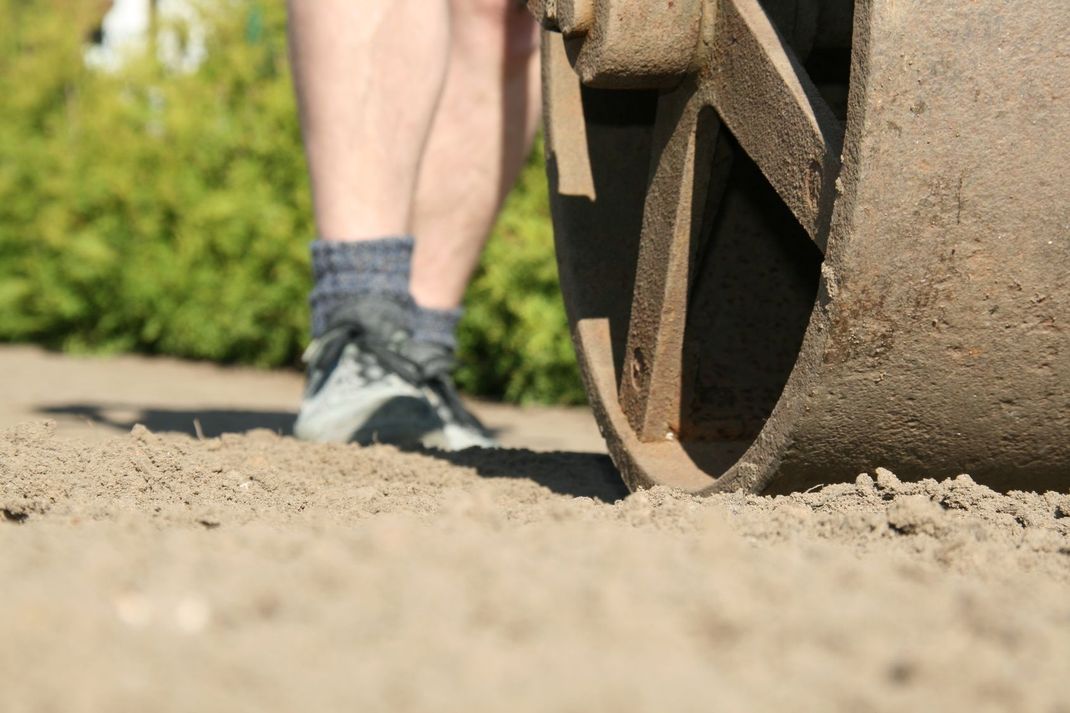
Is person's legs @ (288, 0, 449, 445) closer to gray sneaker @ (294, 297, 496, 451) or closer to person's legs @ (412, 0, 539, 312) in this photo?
gray sneaker @ (294, 297, 496, 451)

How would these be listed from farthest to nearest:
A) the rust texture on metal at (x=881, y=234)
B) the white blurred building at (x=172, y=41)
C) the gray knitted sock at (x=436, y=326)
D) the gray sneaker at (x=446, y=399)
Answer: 1. the white blurred building at (x=172, y=41)
2. the gray knitted sock at (x=436, y=326)
3. the gray sneaker at (x=446, y=399)
4. the rust texture on metal at (x=881, y=234)

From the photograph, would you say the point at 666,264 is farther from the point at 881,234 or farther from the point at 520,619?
the point at 520,619

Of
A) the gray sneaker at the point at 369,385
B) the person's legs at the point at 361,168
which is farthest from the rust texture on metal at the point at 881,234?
the person's legs at the point at 361,168

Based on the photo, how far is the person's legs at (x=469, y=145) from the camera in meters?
3.32

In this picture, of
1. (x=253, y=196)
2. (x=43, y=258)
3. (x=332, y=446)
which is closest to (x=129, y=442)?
(x=332, y=446)

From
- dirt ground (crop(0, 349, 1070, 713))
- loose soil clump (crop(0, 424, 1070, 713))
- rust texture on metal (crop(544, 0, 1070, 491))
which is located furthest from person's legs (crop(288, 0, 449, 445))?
loose soil clump (crop(0, 424, 1070, 713))

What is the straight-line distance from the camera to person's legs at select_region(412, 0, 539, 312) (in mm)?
3320

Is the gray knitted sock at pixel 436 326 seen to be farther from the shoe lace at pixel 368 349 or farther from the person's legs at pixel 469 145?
the shoe lace at pixel 368 349

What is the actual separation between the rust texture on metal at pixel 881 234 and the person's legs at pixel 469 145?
3.77 feet

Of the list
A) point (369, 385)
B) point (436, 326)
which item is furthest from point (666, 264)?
point (436, 326)

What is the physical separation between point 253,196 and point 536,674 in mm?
5089

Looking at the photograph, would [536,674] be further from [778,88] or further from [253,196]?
[253,196]

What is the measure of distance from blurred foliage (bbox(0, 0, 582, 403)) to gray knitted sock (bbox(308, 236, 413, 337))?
2.20 meters

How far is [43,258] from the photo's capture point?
21.2ft
